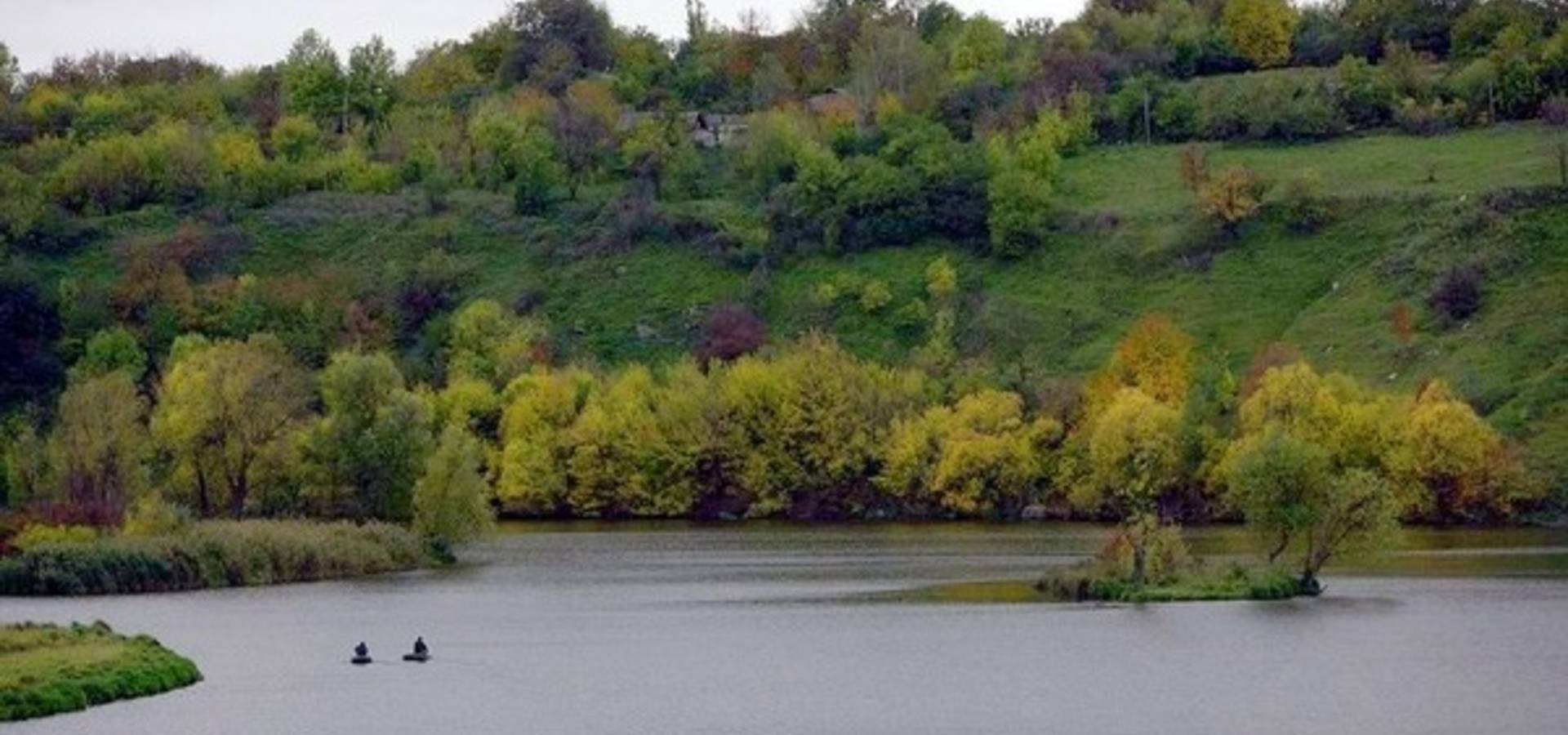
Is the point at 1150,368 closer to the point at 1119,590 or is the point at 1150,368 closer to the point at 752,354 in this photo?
the point at 752,354

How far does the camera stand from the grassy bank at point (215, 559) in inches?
3632

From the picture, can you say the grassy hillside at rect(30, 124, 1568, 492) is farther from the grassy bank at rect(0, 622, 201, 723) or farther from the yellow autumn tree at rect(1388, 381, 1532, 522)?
the grassy bank at rect(0, 622, 201, 723)

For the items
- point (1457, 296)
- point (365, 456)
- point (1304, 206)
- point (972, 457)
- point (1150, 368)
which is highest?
point (1304, 206)

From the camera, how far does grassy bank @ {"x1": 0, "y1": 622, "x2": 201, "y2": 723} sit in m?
60.8

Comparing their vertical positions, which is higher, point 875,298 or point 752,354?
point 875,298

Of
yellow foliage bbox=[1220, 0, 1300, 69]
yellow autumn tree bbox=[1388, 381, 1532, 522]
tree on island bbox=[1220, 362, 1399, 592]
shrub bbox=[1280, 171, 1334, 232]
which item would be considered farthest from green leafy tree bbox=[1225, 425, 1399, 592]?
yellow foliage bbox=[1220, 0, 1300, 69]

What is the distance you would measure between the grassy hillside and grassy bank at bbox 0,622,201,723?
72.4 m

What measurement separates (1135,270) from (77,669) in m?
104

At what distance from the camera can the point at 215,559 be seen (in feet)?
316

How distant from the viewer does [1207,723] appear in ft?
196

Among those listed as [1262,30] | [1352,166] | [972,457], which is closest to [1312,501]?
[972,457]

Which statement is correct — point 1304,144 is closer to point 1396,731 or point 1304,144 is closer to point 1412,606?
point 1412,606

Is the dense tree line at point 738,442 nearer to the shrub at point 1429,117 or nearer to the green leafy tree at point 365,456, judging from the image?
the green leafy tree at point 365,456

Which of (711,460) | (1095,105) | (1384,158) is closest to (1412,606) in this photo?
(711,460)
